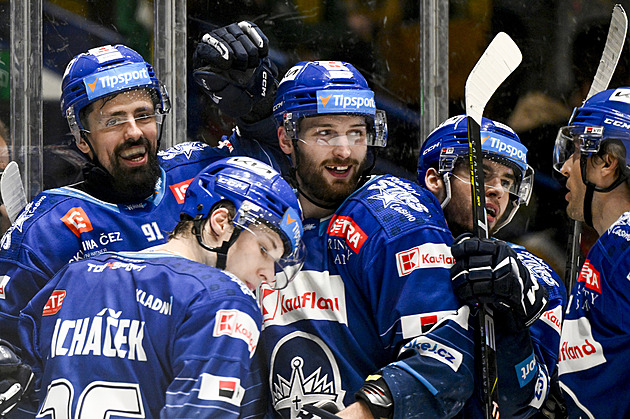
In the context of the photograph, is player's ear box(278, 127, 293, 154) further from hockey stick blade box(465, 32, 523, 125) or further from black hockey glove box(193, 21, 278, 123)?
hockey stick blade box(465, 32, 523, 125)

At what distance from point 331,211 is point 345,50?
4.11 ft

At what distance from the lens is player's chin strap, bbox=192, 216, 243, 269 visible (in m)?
2.31

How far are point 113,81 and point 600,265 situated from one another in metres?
1.59

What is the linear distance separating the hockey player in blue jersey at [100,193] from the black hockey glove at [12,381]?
0.14 metres

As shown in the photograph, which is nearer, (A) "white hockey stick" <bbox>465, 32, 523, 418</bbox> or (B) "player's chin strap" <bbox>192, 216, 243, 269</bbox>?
(B) "player's chin strap" <bbox>192, 216, 243, 269</bbox>

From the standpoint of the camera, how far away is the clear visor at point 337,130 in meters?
2.81

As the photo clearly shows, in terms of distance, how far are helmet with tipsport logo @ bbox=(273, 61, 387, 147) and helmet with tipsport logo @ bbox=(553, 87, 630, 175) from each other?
0.64 metres

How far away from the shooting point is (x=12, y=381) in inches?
101

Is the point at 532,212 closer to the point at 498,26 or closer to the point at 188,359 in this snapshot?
the point at 498,26

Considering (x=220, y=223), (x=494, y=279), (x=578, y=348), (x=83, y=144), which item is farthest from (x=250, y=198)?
(x=578, y=348)

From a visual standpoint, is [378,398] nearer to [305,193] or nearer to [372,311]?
[372,311]

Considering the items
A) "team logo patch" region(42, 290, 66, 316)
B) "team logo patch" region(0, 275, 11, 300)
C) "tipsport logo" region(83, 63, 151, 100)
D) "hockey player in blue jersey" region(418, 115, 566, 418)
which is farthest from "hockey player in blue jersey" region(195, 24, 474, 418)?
"team logo patch" region(0, 275, 11, 300)

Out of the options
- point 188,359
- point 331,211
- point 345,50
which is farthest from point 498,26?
point 188,359

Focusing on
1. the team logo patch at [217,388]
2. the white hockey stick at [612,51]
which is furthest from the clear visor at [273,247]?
the white hockey stick at [612,51]
